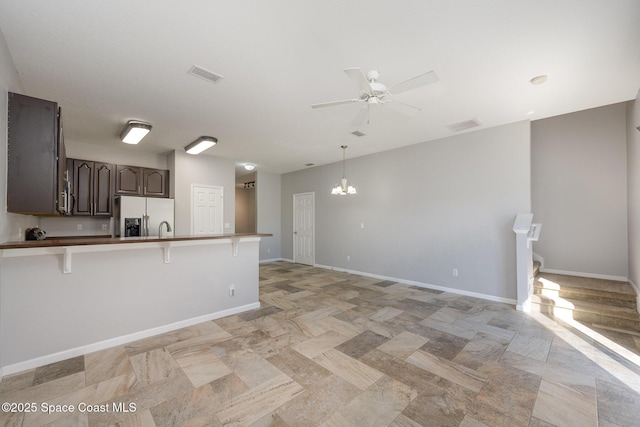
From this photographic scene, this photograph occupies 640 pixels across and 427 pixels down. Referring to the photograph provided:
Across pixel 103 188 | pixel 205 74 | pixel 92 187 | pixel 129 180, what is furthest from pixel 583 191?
pixel 92 187

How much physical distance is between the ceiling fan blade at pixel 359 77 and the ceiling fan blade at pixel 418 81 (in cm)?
23

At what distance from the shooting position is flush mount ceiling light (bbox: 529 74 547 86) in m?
2.99

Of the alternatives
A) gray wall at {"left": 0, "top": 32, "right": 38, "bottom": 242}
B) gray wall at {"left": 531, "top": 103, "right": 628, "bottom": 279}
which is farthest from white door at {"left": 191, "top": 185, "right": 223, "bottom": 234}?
gray wall at {"left": 531, "top": 103, "right": 628, "bottom": 279}

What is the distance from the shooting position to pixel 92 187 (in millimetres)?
5246

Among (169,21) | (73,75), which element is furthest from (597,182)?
(73,75)

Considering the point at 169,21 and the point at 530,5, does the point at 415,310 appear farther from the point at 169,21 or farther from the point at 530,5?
the point at 169,21

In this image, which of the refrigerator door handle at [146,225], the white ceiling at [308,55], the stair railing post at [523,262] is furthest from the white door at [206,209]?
the stair railing post at [523,262]

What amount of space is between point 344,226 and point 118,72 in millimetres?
Answer: 5486

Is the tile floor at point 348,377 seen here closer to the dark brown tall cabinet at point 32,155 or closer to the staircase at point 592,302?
the staircase at point 592,302

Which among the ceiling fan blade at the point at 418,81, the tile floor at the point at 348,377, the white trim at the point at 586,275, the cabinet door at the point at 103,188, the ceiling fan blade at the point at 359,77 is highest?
the ceiling fan blade at the point at 359,77

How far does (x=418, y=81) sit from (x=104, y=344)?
4.15 meters

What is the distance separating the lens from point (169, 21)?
Result: 2133 millimetres

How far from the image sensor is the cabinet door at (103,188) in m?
5.27

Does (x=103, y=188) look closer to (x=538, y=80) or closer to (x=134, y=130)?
(x=134, y=130)
